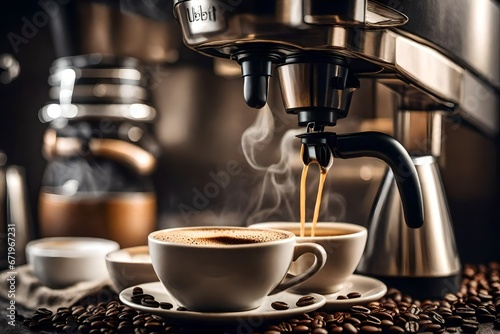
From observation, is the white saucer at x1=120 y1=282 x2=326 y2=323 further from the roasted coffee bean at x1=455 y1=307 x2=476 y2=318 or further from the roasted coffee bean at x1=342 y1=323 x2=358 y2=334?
the roasted coffee bean at x1=455 y1=307 x2=476 y2=318

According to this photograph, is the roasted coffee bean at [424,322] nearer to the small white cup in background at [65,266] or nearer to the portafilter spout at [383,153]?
the portafilter spout at [383,153]

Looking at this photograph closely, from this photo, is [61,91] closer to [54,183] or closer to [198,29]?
[54,183]

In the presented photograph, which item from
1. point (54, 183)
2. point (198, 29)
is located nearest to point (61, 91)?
point (54, 183)

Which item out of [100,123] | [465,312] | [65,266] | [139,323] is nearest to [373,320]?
[465,312]

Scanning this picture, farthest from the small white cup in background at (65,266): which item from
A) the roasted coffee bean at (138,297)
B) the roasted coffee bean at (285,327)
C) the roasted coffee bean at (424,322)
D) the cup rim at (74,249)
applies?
the roasted coffee bean at (424,322)

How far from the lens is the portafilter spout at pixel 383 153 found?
0.61 metres

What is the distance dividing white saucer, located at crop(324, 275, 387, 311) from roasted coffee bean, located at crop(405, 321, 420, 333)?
5 centimetres

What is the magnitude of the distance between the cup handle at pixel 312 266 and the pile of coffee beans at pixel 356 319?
0.11 feet

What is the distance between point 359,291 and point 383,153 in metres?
0.18

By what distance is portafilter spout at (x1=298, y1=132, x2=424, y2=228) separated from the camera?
614 millimetres

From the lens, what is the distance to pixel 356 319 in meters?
0.61

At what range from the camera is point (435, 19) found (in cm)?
69

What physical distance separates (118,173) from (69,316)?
0.48 metres

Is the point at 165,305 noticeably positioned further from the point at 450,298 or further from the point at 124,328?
the point at 450,298
